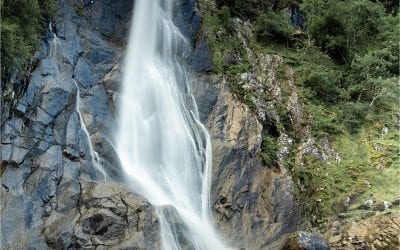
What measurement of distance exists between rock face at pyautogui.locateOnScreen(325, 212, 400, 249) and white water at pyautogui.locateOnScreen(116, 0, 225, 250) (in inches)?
126

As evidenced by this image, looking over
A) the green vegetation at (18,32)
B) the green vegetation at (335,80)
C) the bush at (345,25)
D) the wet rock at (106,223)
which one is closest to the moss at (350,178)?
the green vegetation at (335,80)

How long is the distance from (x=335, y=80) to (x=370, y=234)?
22.0ft

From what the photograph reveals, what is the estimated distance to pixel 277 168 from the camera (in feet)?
47.3

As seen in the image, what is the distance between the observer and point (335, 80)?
674 inches

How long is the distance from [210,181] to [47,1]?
7.12 meters

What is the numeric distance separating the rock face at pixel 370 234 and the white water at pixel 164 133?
10.5 feet

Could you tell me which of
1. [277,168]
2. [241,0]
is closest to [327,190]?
[277,168]

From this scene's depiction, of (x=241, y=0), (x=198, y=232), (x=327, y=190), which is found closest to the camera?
(x=198, y=232)

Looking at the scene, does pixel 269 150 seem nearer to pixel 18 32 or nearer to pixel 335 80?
pixel 335 80

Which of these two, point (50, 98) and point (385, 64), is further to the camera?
point (385, 64)

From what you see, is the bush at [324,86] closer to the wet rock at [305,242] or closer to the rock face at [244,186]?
the rock face at [244,186]

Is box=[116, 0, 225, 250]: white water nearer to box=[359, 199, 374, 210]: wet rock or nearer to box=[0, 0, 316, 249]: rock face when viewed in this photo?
box=[0, 0, 316, 249]: rock face

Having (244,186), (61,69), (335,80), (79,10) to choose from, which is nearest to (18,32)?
(61,69)

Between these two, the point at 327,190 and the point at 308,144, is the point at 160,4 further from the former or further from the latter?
the point at 327,190
